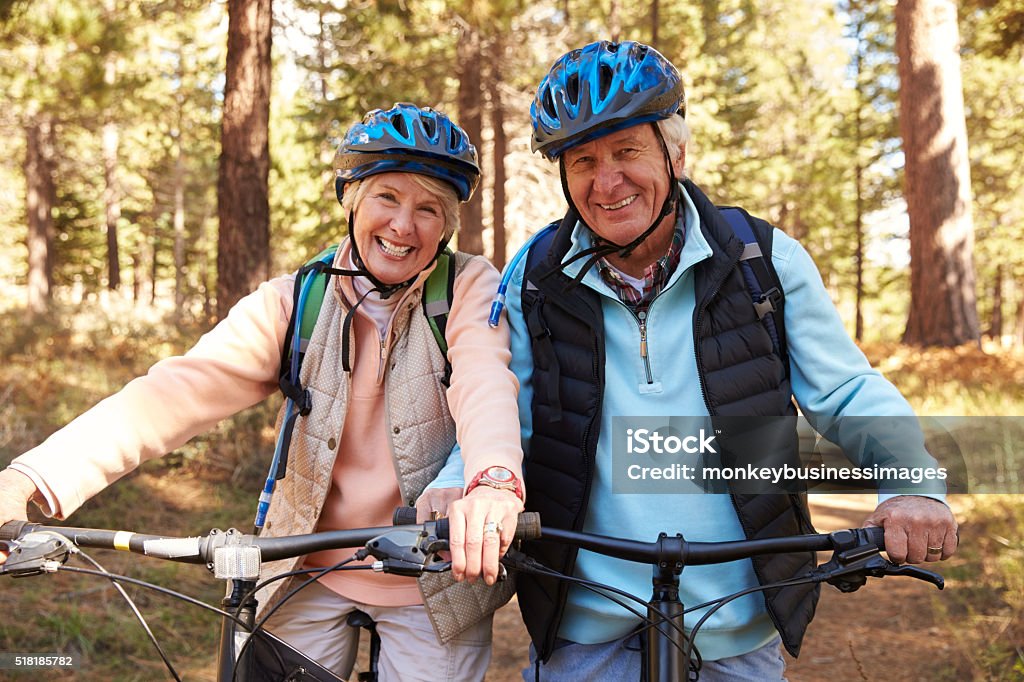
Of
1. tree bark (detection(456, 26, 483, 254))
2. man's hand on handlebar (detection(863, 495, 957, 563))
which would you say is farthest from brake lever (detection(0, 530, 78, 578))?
tree bark (detection(456, 26, 483, 254))

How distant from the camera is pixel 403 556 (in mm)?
2016

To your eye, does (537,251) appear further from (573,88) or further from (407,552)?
(407,552)

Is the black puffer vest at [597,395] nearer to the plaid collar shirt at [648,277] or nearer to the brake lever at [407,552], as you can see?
the plaid collar shirt at [648,277]

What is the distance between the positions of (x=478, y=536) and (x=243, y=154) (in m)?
9.16

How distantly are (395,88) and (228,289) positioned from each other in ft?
24.1

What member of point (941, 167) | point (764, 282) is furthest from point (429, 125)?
point (941, 167)

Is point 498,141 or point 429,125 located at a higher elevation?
point 498,141

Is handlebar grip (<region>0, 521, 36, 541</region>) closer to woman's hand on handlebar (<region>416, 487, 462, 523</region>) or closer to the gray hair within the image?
woman's hand on handlebar (<region>416, 487, 462, 523</region>)

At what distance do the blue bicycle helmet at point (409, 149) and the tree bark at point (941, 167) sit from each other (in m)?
13.1

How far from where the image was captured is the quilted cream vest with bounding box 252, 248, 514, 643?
2779 mm

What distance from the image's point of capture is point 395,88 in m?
16.4

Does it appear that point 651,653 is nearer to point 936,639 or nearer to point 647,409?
point 647,409

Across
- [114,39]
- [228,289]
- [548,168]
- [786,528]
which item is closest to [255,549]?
[786,528]

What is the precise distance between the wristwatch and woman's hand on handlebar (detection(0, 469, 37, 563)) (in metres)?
1.11
